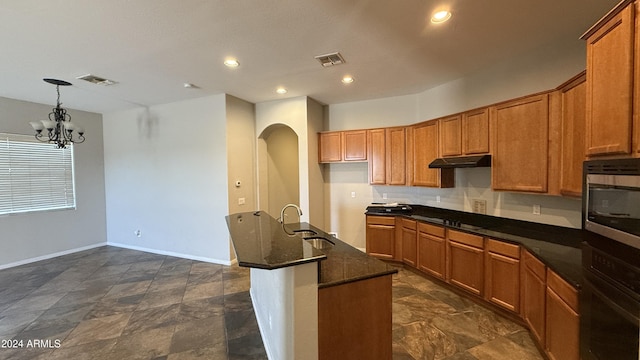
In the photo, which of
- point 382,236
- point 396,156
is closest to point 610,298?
point 382,236

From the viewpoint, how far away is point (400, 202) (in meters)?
4.83

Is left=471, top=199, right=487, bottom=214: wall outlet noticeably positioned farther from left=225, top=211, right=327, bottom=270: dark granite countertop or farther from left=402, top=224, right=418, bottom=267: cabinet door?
left=225, top=211, right=327, bottom=270: dark granite countertop

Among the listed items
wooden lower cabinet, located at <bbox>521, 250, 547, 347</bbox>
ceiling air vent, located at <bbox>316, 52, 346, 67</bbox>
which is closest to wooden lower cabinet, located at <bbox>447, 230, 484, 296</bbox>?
wooden lower cabinet, located at <bbox>521, 250, 547, 347</bbox>

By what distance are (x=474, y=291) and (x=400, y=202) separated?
6.55ft

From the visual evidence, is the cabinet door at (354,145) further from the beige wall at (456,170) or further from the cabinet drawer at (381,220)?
the cabinet drawer at (381,220)

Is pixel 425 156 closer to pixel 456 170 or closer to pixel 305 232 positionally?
pixel 456 170

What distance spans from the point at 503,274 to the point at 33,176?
24.5ft

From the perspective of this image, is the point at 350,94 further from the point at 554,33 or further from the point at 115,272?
the point at 115,272

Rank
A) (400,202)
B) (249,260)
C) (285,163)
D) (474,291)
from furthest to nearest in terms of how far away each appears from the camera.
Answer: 1. (285,163)
2. (400,202)
3. (474,291)
4. (249,260)

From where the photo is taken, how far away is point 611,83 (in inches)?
63.7

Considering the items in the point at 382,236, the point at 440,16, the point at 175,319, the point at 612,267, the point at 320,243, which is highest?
the point at 440,16

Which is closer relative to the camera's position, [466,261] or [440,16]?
[440,16]

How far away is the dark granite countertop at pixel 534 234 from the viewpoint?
1949mm

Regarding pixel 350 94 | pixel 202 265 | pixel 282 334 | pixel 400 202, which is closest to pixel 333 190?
pixel 400 202
